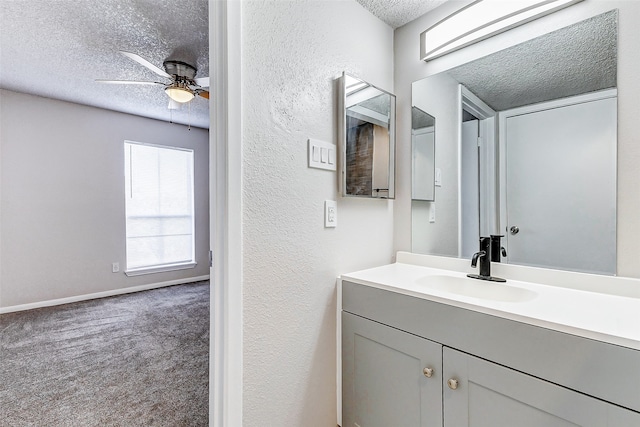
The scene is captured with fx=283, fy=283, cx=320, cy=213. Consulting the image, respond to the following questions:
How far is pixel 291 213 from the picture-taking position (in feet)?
4.02

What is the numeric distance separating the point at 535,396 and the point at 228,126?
1295 millimetres

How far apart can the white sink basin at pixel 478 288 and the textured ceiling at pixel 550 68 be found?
841 mm

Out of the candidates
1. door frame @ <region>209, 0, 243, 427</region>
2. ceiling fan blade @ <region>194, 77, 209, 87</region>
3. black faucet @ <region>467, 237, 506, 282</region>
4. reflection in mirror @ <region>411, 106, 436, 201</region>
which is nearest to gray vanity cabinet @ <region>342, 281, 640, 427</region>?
black faucet @ <region>467, 237, 506, 282</region>

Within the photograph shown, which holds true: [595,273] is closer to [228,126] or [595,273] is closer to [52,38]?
[228,126]

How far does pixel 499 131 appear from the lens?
1366 millimetres

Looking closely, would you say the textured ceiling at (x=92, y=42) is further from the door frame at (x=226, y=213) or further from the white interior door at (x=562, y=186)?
the white interior door at (x=562, y=186)

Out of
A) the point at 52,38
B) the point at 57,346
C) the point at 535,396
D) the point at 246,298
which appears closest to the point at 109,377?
the point at 57,346

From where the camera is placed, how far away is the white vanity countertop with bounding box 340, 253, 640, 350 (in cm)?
75

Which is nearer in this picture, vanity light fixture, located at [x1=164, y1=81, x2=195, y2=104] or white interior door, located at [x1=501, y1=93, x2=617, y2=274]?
white interior door, located at [x1=501, y1=93, x2=617, y2=274]

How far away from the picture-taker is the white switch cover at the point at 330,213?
1362 mm

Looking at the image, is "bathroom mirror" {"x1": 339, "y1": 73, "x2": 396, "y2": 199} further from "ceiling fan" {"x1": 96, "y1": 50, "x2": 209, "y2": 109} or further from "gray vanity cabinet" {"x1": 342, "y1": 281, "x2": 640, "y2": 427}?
"ceiling fan" {"x1": 96, "y1": 50, "x2": 209, "y2": 109}

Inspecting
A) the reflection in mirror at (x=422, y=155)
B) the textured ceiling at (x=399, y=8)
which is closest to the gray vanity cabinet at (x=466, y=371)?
the reflection in mirror at (x=422, y=155)

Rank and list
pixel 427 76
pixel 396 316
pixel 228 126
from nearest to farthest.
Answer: pixel 228 126
pixel 396 316
pixel 427 76

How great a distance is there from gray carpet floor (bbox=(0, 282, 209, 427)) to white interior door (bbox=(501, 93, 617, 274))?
6.30 ft
